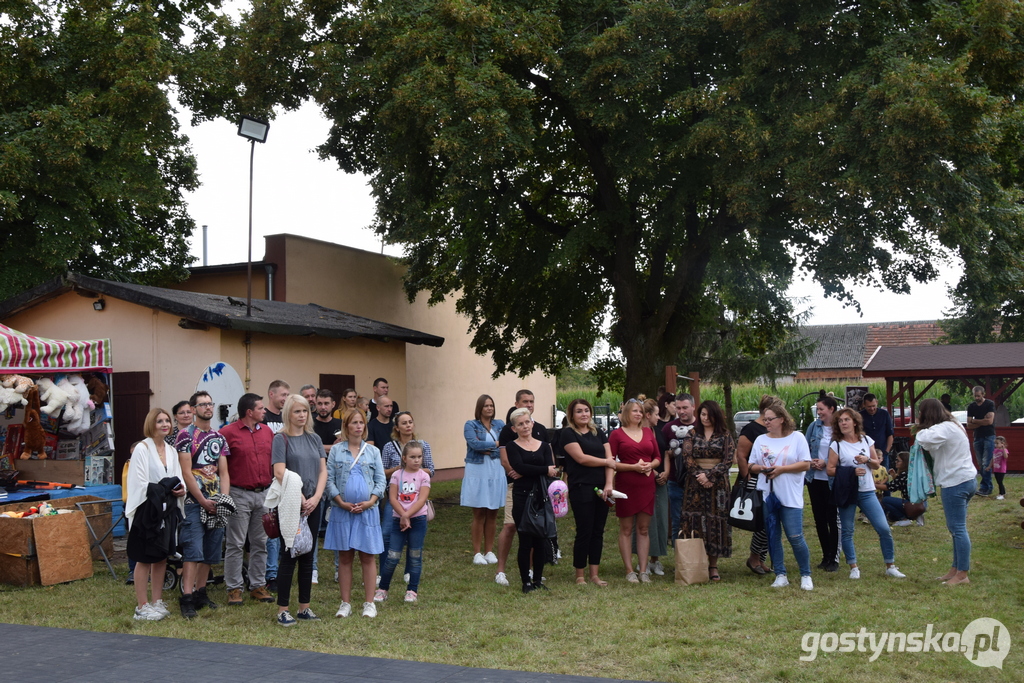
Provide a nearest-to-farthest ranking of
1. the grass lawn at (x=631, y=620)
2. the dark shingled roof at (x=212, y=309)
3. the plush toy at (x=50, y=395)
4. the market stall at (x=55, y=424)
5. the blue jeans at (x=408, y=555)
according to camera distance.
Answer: the grass lawn at (x=631, y=620) → the blue jeans at (x=408, y=555) → the market stall at (x=55, y=424) → the plush toy at (x=50, y=395) → the dark shingled roof at (x=212, y=309)

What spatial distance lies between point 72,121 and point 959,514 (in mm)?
15950

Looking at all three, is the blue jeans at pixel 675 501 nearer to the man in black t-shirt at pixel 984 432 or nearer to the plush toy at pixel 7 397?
the plush toy at pixel 7 397

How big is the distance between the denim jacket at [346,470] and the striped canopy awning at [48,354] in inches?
218

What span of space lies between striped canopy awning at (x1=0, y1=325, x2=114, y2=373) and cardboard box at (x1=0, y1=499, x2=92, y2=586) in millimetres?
2484

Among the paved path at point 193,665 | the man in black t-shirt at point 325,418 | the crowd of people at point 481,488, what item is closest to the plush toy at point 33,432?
the crowd of people at point 481,488

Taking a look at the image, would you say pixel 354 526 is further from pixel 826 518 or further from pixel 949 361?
pixel 949 361

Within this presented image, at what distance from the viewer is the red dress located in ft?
31.0

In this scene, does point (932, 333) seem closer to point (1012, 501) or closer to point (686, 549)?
point (1012, 501)

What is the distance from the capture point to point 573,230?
1716cm

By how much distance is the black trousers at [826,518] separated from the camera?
10.1 meters

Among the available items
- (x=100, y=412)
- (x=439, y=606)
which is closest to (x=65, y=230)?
(x=100, y=412)

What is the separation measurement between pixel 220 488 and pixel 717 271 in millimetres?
→ 10552

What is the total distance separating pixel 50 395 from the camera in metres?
12.1

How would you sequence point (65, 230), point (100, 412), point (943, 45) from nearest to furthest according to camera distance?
point (100, 412)
point (943, 45)
point (65, 230)
